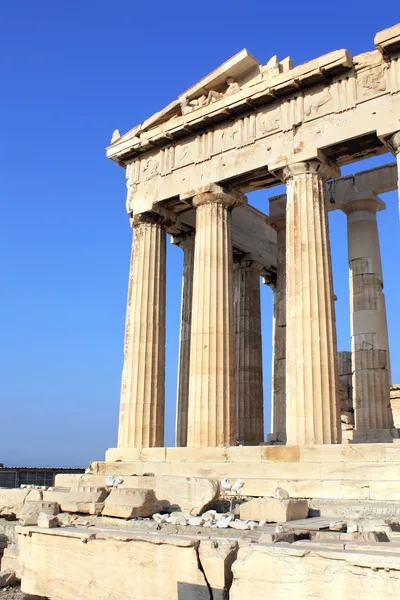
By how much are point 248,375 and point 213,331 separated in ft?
24.0

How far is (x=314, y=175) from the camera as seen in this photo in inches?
798

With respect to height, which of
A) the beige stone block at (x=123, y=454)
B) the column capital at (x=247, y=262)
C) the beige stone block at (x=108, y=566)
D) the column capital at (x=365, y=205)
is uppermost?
the column capital at (x=365, y=205)

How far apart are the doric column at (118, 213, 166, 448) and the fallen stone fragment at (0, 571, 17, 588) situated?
11.3m

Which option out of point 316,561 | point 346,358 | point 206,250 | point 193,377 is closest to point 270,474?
point 193,377

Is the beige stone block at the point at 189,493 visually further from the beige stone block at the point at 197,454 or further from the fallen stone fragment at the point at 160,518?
the beige stone block at the point at 197,454

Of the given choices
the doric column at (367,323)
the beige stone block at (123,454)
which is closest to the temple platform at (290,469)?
the beige stone block at (123,454)

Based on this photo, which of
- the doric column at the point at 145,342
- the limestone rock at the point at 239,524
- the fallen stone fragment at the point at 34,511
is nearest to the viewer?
the limestone rock at the point at 239,524

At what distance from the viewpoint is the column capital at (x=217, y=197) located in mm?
22578

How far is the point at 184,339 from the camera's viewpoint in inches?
1077

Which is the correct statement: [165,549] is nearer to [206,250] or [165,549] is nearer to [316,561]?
[316,561]

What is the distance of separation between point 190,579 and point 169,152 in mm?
18807

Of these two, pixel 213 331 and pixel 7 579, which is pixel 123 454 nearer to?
pixel 213 331

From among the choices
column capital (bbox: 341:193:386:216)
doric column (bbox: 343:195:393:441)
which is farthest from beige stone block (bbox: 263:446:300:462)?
column capital (bbox: 341:193:386:216)

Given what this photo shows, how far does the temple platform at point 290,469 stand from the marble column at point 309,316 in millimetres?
1343
